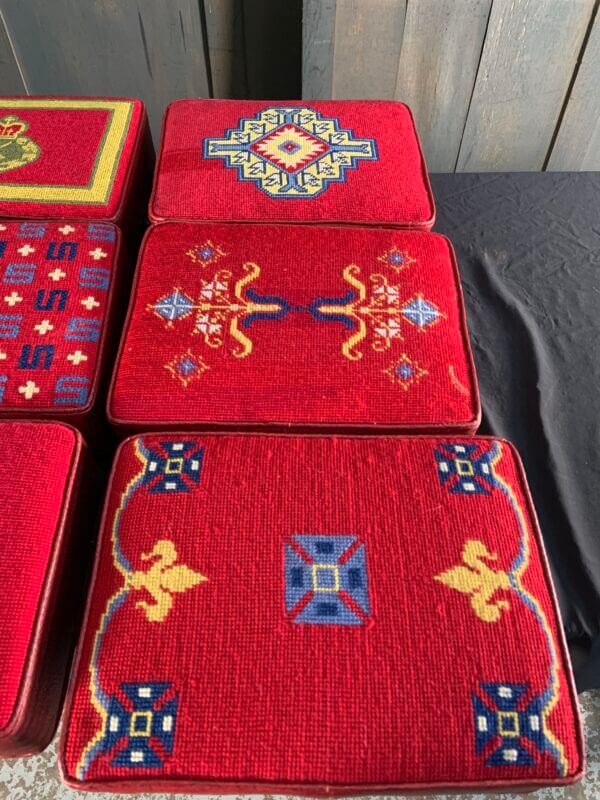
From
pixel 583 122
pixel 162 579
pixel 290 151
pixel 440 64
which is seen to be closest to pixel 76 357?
pixel 162 579

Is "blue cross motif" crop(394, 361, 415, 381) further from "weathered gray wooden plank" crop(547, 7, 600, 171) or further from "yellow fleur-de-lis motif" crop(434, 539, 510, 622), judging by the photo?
"weathered gray wooden plank" crop(547, 7, 600, 171)

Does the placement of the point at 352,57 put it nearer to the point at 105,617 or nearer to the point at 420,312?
the point at 420,312

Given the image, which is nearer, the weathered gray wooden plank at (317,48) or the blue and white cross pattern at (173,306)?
the blue and white cross pattern at (173,306)

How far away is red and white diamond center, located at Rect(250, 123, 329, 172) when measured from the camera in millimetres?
1175

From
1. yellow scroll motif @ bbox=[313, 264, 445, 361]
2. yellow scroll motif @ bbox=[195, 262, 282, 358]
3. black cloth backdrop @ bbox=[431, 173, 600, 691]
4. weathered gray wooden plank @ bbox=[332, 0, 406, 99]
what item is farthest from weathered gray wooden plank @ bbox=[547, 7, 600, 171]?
yellow scroll motif @ bbox=[195, 262, 282, 358]

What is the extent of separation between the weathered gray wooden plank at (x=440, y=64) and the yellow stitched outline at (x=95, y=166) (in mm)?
690

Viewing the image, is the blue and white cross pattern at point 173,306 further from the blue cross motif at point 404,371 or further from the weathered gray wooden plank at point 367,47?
the weathered gray wooden plank at point 367,47

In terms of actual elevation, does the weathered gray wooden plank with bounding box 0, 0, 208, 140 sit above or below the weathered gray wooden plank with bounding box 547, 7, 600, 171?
above

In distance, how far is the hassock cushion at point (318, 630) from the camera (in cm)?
62

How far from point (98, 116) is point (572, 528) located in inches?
47.8

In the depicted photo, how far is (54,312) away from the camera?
0.95 meters

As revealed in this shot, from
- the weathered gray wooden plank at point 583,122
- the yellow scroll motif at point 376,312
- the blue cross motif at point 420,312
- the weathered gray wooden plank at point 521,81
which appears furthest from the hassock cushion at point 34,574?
the weathered gray wooden plank at point 583,122

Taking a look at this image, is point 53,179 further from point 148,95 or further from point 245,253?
point 148,95

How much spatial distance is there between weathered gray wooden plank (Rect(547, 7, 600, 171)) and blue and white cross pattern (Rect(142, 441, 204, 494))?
138 cm
